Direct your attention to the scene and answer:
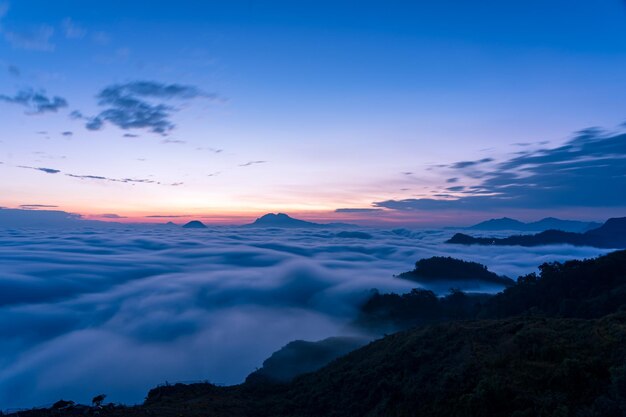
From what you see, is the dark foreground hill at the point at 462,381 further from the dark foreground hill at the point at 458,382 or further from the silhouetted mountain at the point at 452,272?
the silhouetted mountain at the point at 452,272

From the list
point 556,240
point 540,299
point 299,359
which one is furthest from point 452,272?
point 556,240

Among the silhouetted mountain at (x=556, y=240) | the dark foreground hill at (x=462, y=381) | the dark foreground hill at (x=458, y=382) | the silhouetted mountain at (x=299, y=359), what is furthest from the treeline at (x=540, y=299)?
the silhouetted mountain at (x=556, y=240)

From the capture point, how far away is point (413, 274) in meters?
87.9

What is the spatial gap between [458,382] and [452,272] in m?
76.0

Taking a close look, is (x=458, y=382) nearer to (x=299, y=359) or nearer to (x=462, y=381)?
(x=462, y=381)

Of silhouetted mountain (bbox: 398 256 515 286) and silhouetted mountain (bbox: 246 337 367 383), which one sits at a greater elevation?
silhouetted mountain (bbox: 398 256 515 286)

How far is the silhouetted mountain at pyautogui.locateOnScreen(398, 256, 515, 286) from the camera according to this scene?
3260 inches

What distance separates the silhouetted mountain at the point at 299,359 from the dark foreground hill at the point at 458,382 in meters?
6.52

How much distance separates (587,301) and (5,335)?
8041cm

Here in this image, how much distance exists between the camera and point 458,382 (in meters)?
14.7

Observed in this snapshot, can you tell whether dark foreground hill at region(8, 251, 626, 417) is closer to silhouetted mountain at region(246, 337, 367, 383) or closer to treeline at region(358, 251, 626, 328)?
silhouetted mountain at region(246, 337, 367, 383)

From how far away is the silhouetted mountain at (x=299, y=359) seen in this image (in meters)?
33.1

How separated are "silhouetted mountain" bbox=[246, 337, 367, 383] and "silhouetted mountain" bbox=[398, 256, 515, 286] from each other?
154ft

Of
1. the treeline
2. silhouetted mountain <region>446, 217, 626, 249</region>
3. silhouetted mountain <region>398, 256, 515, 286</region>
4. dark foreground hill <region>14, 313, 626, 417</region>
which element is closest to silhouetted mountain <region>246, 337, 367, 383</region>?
dark foreground hill <region>14, 313, 626, 417</region>
